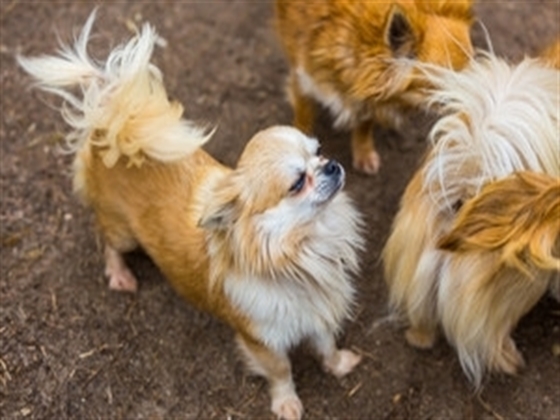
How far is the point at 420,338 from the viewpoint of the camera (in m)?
3.11

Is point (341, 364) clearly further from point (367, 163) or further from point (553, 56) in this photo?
point (553, 56)

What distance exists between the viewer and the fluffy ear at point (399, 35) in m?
2.87

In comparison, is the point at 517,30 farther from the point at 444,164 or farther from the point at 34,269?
the point at 34,269

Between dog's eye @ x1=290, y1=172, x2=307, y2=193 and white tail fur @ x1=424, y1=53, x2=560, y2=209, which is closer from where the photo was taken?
dog's eye @ x1=290, y1=172, x2=307, y2=193

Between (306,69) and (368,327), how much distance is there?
90 centimetres

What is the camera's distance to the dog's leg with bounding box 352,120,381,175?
3.50m

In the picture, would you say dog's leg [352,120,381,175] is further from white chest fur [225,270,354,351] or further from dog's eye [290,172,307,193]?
dog's eye [290,172,307,193]

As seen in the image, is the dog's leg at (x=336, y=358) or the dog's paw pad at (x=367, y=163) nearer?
the dog's leg at (x=336, y=358)

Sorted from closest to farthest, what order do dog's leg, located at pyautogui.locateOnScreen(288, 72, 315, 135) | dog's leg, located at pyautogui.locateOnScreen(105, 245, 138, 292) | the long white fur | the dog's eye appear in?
the dog's eye < the long white fur < dog's leg, located at pyautogui.locateOnScreen(105, 245, 138, 292) < dog's leg, located at pyautogui.locateOnScreen(288, 72, 315, 135)

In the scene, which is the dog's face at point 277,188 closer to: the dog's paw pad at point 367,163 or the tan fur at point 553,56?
the tan fur at point 553,56

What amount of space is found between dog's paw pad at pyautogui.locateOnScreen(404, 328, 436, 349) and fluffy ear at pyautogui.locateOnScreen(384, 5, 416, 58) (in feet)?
2.90

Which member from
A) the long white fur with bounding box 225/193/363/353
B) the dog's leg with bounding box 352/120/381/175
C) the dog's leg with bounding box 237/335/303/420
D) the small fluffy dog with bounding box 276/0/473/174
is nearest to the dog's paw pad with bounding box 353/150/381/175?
the dog's leg with bounding box 352/120/381/175

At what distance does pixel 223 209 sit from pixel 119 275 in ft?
3.02

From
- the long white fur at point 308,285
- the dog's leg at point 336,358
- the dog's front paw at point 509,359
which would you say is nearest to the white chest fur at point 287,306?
the long white fur at point 308,285
